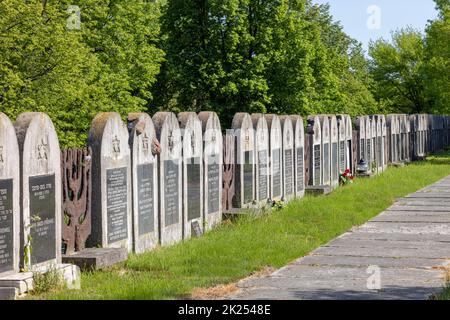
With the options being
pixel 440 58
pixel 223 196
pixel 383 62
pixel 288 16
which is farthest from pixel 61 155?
pixel 383 62

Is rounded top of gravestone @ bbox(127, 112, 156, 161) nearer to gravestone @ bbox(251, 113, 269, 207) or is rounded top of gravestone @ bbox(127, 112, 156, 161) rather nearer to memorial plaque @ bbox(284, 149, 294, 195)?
gravestone @ bbox(251, 113, 269, 207)

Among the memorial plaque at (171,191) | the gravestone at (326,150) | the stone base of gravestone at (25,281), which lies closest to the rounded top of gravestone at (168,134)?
the memorial plaque at (171,191)

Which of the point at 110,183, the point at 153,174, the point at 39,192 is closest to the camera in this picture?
the point at 39,192

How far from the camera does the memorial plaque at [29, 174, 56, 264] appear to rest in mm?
9898

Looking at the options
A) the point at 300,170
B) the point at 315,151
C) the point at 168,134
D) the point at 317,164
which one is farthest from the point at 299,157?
the point at 168,134

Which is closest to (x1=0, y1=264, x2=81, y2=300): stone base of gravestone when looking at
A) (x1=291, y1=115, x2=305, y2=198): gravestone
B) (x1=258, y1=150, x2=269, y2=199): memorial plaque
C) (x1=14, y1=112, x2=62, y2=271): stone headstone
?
(x1=14, y1=112, x2=62, y2=271): stone headstone

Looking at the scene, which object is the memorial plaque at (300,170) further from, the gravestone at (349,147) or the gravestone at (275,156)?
the gravestone at (349,147)

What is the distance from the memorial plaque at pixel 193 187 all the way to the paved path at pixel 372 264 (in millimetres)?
2614

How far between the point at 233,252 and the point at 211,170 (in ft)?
12.4

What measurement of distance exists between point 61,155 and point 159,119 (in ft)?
10.1

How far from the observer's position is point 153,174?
1321cm

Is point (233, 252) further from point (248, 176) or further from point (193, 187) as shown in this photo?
point (248, 176)

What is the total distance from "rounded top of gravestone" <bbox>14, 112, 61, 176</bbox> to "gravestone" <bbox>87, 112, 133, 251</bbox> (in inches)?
43.0

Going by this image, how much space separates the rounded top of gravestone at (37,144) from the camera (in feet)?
32.5
